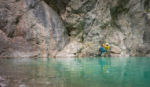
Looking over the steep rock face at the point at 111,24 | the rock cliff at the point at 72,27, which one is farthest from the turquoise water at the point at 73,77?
the steep rock face at the point at 111,24

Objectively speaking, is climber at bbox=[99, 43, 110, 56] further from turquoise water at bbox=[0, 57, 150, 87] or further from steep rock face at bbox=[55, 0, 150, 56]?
turquoise water at bbox=[0, 57, 150, 87]

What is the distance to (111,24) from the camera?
1878 cm

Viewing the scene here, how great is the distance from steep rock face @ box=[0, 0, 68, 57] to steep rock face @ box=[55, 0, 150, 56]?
1730mm

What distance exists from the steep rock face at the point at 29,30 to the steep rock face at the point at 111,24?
5.67ft

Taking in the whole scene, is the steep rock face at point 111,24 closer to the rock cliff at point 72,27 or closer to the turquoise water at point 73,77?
the rock cliff at point 72,27

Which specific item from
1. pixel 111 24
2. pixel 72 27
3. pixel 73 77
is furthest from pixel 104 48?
pixel 73 77

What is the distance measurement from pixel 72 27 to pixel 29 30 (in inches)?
164

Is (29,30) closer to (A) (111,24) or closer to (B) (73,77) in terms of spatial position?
(A) (111,24)

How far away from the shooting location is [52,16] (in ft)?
49.8

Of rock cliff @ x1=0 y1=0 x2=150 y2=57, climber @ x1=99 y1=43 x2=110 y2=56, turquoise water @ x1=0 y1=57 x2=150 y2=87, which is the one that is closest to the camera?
turquoise water @ x1=0 y1=57 x2=150 y2=87

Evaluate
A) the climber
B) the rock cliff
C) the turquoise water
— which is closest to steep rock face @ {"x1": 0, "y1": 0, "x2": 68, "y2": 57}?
the rock cliff

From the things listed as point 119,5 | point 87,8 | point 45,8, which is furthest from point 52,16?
point 119,5

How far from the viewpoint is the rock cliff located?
13.1 m

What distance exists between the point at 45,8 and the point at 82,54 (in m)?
4.79
